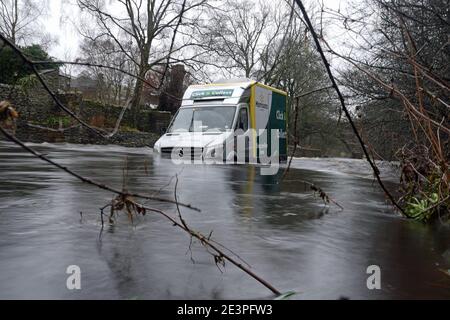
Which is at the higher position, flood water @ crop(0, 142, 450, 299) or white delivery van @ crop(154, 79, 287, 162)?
white delivery van @ crop(154, 79, 287, 162)

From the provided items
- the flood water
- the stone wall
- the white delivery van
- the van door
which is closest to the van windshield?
the white delivery van

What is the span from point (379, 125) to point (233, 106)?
4.67m

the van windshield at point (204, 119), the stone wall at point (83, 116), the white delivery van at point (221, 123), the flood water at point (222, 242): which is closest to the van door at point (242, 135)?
the white delivery van at point (221, 123)

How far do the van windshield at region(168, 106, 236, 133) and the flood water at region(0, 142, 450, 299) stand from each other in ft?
24.0

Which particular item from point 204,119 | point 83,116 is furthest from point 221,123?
point 83,116

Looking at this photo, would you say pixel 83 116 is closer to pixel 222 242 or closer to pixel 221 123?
pixel 221 123

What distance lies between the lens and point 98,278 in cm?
298

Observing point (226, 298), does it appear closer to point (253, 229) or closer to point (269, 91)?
point (253, 229)

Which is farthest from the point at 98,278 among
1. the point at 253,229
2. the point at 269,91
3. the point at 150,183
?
the point at 269,91

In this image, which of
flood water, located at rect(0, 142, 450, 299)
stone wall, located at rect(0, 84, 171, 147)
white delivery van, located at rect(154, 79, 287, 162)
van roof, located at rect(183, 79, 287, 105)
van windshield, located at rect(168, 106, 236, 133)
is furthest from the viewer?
stone wall, located at rect(0, 84, 171, 147)

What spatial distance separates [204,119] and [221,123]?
724 mm

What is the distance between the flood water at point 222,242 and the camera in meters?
2.94

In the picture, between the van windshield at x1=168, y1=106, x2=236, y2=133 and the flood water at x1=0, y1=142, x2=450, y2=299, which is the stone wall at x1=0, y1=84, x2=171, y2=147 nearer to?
the van windshield at x1=168, y1=106, x2=236, y2=133

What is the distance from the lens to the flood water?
2.94 m
